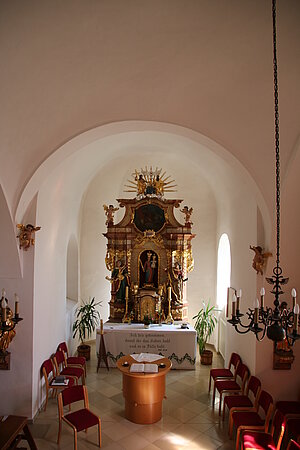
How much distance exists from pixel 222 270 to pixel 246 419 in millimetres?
6137

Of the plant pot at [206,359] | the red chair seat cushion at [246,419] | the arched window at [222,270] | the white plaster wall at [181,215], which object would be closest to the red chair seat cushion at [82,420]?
the red chair seat cushion at [246,419]

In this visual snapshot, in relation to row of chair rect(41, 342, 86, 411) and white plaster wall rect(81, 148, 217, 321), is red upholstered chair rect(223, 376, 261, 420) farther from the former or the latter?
white plaster wall rect(81, 148, 217, 321)

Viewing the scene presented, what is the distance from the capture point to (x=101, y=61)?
18.5 ft

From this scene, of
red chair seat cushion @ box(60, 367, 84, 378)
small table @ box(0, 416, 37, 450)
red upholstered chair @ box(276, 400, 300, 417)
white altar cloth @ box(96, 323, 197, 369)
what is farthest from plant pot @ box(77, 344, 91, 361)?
red upholstered chair @ box(276, 400, 300, 417)

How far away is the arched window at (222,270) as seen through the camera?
38.7 feet

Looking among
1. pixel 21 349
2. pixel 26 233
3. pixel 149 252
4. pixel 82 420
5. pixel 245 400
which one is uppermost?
pixel 26 233

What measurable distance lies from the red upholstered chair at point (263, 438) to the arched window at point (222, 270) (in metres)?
5.94

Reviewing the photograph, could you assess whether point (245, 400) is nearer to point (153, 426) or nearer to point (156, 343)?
point (153, 426)

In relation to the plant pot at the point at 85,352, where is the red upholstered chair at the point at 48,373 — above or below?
above

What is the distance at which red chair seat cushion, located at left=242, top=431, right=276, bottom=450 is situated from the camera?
5.55m

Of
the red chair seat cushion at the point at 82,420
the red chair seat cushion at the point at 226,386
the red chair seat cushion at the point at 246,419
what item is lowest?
the red chair seat cushion at the point at 82,420

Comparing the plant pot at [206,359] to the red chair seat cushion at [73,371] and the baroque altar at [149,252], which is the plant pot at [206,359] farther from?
the red chair seat cushion at [73,371]

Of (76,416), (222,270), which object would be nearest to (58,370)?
(76,416)

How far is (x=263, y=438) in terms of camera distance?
18.8ft
